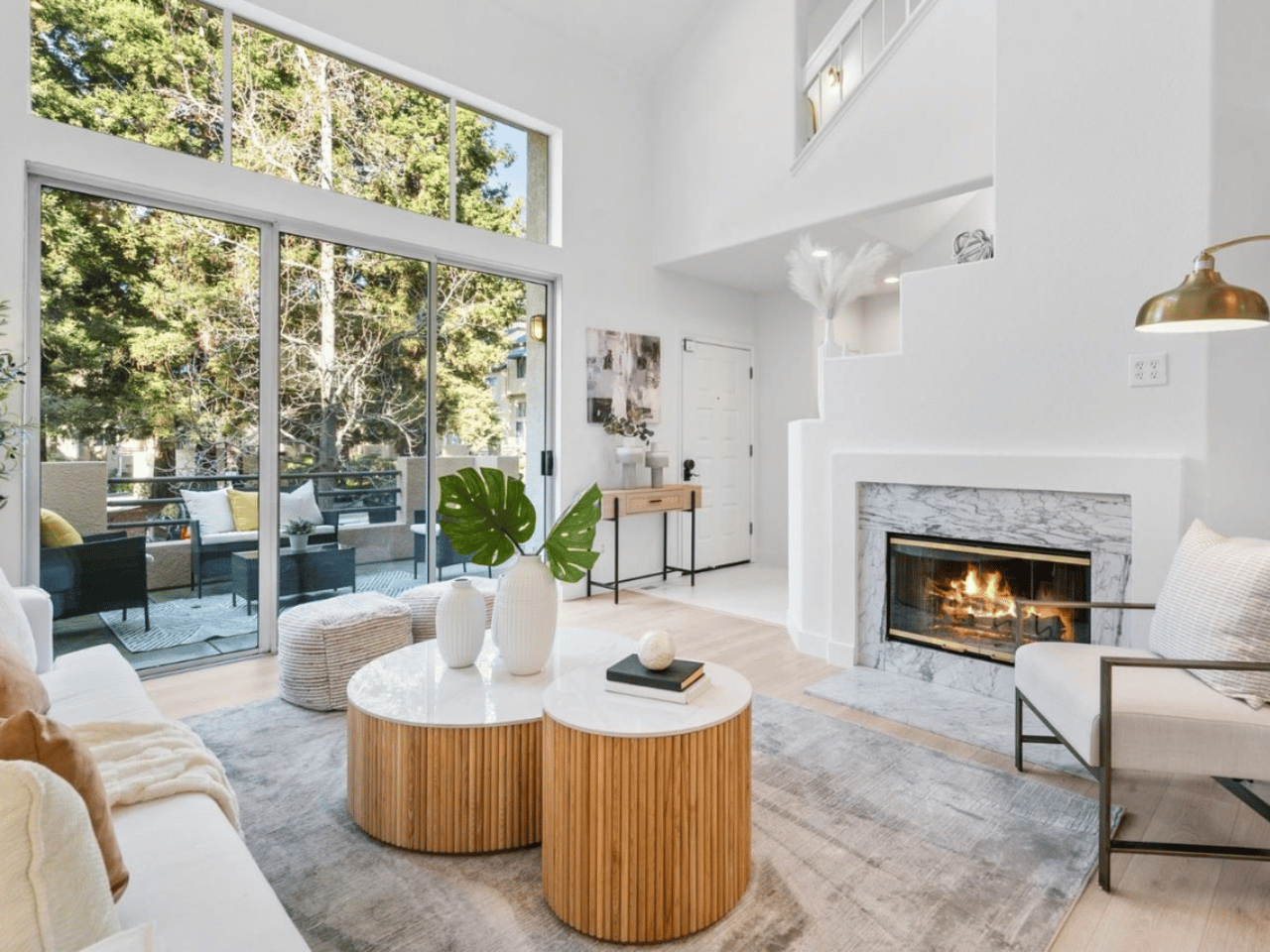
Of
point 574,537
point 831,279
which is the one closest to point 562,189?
point 831,279

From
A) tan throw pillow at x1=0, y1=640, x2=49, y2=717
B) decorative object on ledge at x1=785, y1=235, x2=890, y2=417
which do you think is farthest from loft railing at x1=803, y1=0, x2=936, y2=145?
tan throw pillow at x1=0, y1=640, x2=49, y2=717

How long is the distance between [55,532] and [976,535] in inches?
164

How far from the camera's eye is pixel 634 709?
66.0 inches

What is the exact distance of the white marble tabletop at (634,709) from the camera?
1.57 meters

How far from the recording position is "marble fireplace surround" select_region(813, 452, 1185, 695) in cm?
271

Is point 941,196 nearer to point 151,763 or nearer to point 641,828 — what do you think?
point 641,828

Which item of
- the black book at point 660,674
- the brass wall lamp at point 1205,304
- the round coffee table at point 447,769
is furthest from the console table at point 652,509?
the brass wall lamp at point 1205,304

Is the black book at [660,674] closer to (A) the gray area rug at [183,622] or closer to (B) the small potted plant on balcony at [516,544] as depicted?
(B) the small potted plant on balcony at [516,544]

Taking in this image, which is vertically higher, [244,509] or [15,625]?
[244,509]

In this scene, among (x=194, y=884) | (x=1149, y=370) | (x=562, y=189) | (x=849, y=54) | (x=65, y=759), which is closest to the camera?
(x=65, y=759)

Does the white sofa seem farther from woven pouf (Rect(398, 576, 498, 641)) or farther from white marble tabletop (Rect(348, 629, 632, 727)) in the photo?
woven pouf (Rect(398, 576, 498, 641))

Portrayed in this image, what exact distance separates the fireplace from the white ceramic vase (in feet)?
7.04

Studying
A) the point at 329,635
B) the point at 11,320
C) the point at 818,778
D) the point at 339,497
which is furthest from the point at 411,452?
the point at 818,778

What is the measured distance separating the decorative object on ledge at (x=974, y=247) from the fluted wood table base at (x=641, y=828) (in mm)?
2653
